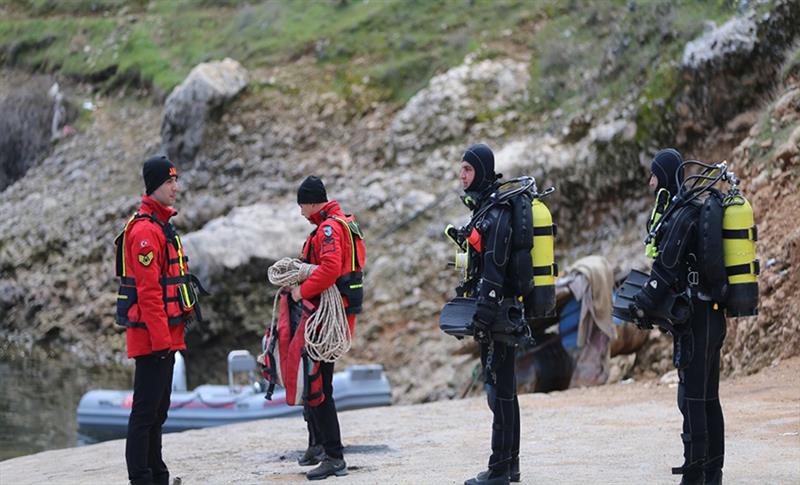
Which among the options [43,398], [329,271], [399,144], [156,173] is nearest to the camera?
[156,173]

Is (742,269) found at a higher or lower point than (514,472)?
higher

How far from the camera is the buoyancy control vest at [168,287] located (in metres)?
6.21

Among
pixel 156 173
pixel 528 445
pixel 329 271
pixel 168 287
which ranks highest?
pixel 156 173

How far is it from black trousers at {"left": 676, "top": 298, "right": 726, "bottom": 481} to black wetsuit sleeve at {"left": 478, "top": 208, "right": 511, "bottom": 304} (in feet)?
3.36

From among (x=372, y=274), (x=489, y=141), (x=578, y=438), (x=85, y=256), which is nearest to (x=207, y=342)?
(x=372, y=274)

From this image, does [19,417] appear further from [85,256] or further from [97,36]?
[97,36]

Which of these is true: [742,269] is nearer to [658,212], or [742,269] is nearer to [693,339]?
[693,339]

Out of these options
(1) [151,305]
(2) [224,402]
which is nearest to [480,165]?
(1) [151,305]

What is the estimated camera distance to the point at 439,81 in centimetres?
2258

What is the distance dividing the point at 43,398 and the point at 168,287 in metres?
11.8

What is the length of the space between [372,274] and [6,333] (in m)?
8.32

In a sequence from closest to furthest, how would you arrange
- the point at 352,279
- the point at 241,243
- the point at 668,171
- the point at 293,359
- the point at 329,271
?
the point at 668,171 → the point at 329,271 → the point at 293,359 → the point at 352,279 → the point at 241,243

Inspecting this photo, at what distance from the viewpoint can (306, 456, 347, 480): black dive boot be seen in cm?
680

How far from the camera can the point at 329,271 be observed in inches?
267
